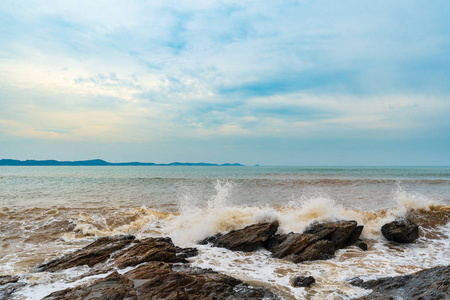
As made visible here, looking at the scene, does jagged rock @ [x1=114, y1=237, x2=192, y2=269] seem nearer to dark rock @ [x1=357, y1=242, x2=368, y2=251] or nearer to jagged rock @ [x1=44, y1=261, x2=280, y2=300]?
jagged rock @ [x1=44, y1=261, x2=280, y2=300]

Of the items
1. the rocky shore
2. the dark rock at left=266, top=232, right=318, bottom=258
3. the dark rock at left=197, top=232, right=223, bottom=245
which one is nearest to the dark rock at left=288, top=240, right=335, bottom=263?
the rocky shore

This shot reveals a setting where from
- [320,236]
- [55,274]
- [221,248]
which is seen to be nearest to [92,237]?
[55,274]

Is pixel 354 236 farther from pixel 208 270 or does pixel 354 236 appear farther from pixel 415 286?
pixel 208 270

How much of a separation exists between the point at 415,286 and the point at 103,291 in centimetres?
594

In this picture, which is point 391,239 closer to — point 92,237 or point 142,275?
point 142,275

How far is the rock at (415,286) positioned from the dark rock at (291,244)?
2321mm

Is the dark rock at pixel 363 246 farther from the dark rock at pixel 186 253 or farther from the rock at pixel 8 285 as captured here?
the rock at pixel 8 285

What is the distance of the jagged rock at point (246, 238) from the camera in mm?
8570

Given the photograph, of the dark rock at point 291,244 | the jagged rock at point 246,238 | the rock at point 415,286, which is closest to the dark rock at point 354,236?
the dark rock at point 291,244

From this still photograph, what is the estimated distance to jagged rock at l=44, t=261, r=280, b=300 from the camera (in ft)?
15.0

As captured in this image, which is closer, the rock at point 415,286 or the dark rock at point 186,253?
the rock at point 415,286

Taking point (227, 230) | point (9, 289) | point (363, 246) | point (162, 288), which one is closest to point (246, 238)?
point (227, 230)

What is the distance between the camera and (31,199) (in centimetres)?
1912

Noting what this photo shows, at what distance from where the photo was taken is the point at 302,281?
5.75 meters
